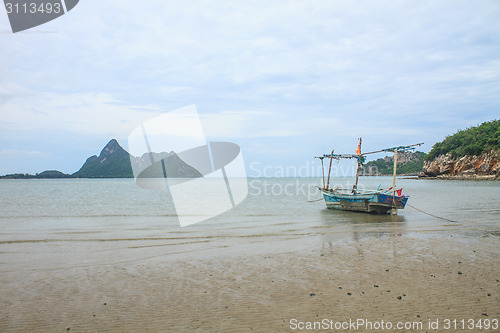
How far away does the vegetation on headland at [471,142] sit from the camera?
8629 cm

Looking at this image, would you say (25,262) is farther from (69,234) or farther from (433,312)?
(433,312)

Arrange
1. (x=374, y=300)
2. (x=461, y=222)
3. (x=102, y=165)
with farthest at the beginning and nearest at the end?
(x=102, y=165)
(x=461, y=222)
(x=374, y=300)

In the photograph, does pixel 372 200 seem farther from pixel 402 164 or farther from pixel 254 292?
pixel 402 164

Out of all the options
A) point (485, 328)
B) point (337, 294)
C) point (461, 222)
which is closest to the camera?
point (485, 328)

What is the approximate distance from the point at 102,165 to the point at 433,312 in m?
161

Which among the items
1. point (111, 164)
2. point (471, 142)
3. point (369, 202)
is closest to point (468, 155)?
point (471, 142)

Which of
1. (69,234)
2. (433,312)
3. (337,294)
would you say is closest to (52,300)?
(337,294)

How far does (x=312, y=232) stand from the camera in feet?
49.3

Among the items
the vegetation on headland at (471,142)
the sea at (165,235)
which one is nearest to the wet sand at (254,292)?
the sea at (165,235)

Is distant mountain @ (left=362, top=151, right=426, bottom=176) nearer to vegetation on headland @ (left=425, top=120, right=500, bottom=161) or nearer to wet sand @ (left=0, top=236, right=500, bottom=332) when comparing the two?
vegetation on headland @ (left=425, top=120, right=500, bottom=161)

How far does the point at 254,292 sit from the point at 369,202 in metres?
17.9

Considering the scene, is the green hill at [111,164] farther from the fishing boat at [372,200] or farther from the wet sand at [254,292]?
the wet sand at [254,292]

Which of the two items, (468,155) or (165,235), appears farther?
(468,155)

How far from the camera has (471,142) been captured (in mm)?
93500
